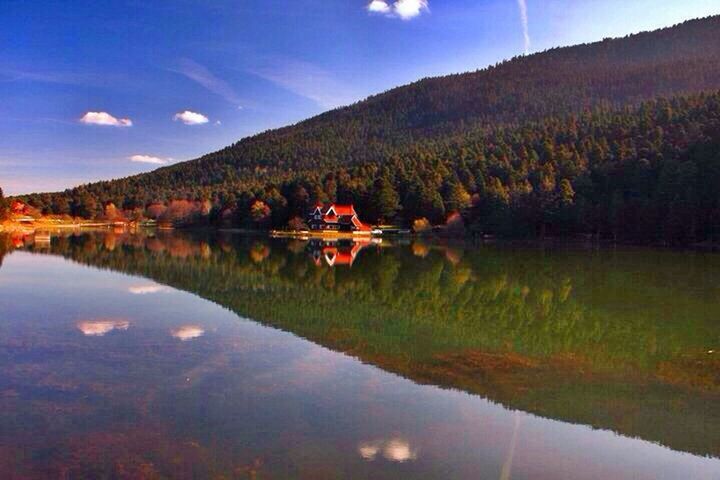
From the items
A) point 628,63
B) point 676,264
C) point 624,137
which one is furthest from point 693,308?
point 628,63

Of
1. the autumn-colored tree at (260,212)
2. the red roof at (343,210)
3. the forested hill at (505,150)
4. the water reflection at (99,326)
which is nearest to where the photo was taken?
the water reflection at (99,326)

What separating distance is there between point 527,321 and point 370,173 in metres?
74.8

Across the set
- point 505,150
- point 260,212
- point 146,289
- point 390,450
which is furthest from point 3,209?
point 390,450

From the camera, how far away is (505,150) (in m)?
84.1

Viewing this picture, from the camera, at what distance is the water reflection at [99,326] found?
1464 centimetres

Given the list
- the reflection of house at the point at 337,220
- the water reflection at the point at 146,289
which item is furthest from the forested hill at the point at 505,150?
the water reflection at the point at 146,289

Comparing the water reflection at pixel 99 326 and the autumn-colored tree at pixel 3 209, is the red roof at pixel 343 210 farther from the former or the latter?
the water reflection at pixel 99 326

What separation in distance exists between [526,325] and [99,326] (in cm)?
1041

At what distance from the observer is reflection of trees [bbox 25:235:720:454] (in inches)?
394

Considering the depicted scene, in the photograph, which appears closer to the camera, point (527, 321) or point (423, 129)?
point (527, 321)

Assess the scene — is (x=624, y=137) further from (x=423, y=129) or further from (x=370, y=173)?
(x=423, y=129)

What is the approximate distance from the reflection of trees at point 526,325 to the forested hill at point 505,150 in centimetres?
3179

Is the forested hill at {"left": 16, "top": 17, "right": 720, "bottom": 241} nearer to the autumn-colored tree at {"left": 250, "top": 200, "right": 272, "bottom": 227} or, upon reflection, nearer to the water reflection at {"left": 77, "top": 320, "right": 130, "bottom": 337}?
the autumn-colored tree at {"left": 250, "top": 200, "right": 272, "bottom": 227}

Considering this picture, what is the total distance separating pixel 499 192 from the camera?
6725 cm
